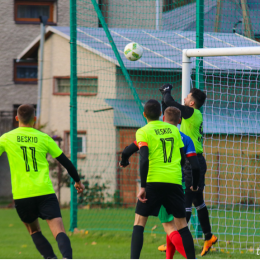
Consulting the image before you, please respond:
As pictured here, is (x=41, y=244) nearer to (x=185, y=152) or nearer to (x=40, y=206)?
(x=40, y=206)

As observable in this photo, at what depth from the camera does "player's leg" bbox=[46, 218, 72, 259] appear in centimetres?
425

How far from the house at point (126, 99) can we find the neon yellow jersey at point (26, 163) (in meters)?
3.50

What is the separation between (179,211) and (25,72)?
704 inches

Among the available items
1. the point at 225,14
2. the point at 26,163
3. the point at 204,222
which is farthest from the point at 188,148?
the point at 225,14

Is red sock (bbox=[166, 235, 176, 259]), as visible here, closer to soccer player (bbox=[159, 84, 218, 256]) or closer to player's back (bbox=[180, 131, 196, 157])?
soccer player (bbox=[159, 84, 218, 256])

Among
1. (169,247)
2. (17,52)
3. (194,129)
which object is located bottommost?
(169,247)

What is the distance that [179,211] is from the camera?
15.5 ft

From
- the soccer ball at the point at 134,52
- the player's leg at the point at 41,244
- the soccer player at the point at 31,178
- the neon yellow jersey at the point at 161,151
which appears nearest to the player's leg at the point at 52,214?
the soccer player at the point at 31,178

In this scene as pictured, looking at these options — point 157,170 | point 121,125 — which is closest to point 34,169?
point 157,170

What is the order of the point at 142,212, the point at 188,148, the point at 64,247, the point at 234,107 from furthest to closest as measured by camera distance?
the point at 234,107, the point at 188,148, the point at 142,212, the point at 64,247

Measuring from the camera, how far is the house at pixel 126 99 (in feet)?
27.3

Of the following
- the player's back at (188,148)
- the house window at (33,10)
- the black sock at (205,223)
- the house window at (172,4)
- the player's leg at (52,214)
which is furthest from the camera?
the house window at (33,10)

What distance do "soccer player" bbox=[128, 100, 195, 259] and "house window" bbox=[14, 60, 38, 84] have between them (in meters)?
17.2

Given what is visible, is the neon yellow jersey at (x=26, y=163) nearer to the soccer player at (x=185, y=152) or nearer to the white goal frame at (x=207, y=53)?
the soccer player at (x=185, y=152)
